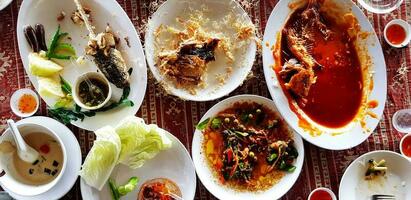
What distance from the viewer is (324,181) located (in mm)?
4086

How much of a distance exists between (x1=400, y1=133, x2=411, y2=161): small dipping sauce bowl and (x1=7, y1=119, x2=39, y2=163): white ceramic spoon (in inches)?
95.7

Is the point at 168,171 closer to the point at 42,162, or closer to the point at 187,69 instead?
the point at 187,69

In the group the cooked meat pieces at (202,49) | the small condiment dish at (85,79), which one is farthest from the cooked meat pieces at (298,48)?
the small condiment dish at (85,79)

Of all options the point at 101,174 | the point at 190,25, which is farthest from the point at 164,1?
the point at 101,174

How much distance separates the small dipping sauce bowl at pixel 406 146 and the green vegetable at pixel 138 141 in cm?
158

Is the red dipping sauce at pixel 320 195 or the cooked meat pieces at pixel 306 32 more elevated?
the cooked meat pieces at pixel 306 32

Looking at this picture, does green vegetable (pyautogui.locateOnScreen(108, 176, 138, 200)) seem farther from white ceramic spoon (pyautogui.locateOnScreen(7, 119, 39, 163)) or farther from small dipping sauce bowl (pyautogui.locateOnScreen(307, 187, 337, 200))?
small dipping sauce bowl (pyautogui.locateOnScreen(307, 187, 337, 200))

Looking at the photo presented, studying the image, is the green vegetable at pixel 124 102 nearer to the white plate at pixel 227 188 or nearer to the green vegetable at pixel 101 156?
the green vegetable at pixel 101 156

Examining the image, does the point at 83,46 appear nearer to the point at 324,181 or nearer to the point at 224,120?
the point at 224,120

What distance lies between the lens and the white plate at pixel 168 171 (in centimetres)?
390

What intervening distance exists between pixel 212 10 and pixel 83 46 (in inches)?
35.1

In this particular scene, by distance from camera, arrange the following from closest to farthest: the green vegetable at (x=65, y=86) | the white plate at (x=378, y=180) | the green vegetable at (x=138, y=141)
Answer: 1. the green vegetable at (x=138, y=141)
2. the green vegetable at (x=65, y=86)
3. the white plate at (x=378, y=180)

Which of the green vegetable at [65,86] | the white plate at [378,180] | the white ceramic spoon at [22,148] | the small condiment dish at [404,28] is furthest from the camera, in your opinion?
the small condiment dish at [404,28]

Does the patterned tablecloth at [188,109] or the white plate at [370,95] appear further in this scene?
the patterned tablecloth at [188,109]
